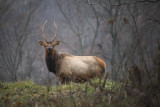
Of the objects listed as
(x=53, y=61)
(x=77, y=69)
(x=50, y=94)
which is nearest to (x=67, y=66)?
(x=77, y=69)

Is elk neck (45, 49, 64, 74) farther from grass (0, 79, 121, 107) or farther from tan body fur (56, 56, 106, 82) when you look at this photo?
grass (0, 79, 121, 107)

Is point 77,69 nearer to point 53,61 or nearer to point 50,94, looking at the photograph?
point 53,61

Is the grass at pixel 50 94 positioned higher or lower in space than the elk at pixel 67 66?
lower

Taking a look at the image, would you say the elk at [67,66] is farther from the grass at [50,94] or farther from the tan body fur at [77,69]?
the grass at [50,94]

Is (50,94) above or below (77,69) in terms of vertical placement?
below

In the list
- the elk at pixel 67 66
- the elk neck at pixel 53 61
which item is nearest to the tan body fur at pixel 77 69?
the elk at pixel 67 66

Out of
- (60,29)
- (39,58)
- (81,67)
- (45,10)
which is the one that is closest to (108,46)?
(60,29)

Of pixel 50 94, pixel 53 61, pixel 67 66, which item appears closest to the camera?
pixel 50 94

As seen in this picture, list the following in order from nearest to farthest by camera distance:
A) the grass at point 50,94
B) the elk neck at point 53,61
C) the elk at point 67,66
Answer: the grass at point 50,94 < the elk at point 67,66 < the elk neck at point 53,61

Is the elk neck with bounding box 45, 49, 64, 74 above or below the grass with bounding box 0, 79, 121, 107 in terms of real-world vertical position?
above

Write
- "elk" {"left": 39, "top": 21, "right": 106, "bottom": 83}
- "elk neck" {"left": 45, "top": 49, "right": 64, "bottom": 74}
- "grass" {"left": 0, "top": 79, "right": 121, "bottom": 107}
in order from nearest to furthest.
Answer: "grass" {"left": 0, "top": 79, "right": 121, "bottom": 107}, "elk" {"left": 39, "top": 21, "right": 106, "bottom": 83}, "elk neck" {"left": 45, "top": 49, "right": 64, "bottom": 74}

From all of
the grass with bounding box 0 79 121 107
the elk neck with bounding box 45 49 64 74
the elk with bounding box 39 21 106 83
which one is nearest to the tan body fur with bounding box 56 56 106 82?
the elk with bounding box 39 21 106 83

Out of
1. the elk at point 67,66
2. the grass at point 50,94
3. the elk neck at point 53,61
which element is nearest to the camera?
the grass at point 50,94

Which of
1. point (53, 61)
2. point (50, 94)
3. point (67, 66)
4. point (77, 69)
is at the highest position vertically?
point (53, 61)
